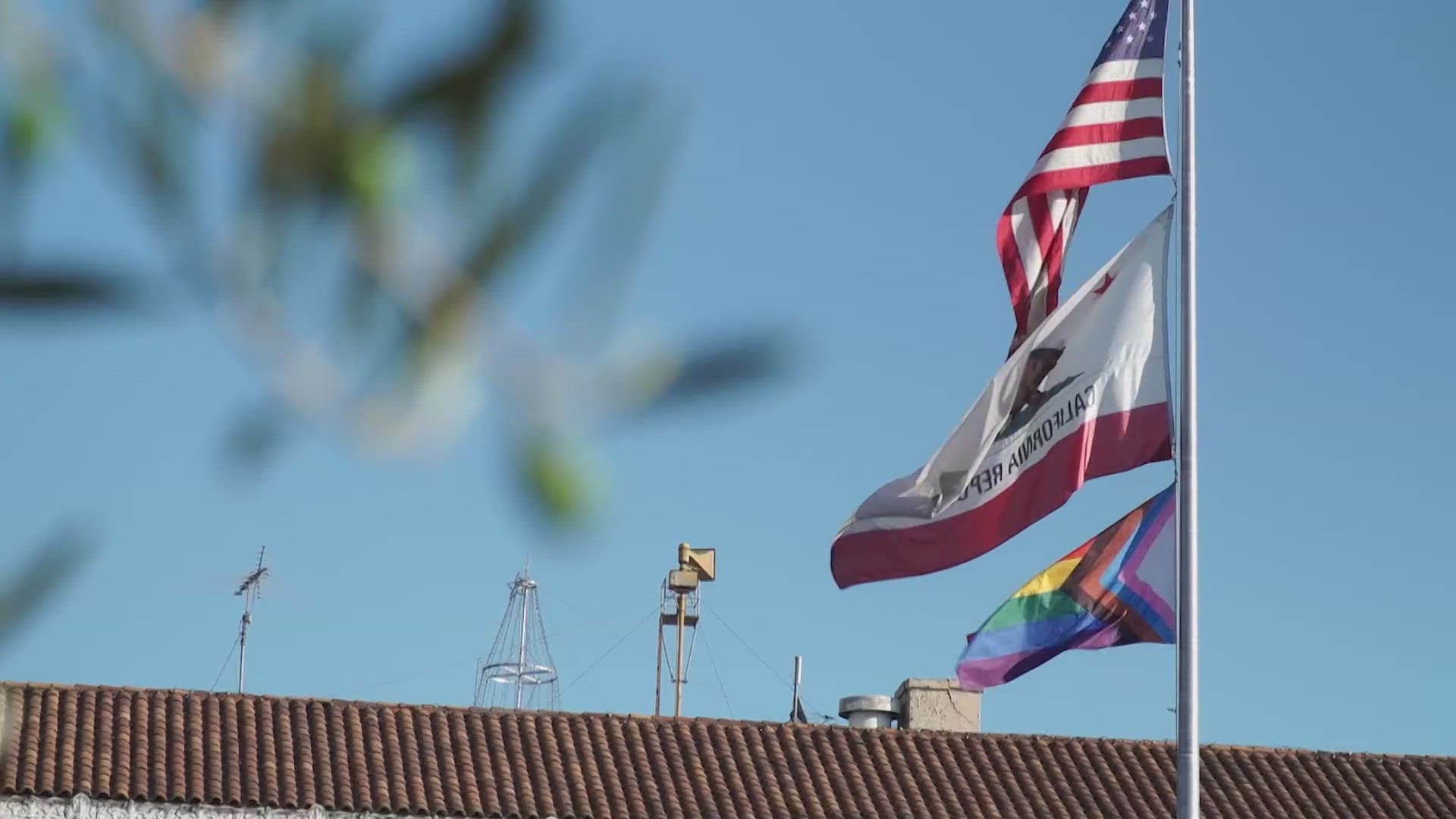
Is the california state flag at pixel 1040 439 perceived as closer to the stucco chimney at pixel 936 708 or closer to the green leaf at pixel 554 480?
the green leaf at pixel 554 480

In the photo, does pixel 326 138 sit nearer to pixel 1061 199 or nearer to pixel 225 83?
pixel 225 83

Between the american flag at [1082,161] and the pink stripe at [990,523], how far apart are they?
789 mm

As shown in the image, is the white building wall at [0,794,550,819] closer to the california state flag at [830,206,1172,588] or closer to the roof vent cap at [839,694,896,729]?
the roof vent cap at [839,694,896,729]

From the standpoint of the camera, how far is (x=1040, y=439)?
11258 millimetres

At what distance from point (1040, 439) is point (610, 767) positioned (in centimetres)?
1307

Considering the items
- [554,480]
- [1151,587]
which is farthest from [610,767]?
[554,480]

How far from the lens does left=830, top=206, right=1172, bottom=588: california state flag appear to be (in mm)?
11164

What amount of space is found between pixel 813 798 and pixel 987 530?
1265 cm

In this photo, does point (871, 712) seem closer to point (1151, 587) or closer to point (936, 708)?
point (936, 708)

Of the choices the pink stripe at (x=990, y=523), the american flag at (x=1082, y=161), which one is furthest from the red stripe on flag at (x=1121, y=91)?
the pink stripe at (x=990, y=523)

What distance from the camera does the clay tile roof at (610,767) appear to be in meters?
22.3

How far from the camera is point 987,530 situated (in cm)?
1115

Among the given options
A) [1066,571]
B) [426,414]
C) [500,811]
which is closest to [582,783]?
[500,811]

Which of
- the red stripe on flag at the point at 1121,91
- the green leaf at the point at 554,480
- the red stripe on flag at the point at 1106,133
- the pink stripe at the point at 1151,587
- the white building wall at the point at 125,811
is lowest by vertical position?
the green leaf at the point at 554,480
